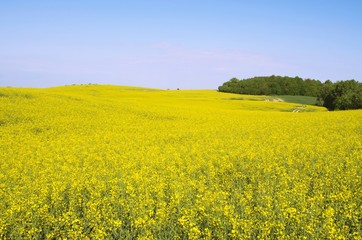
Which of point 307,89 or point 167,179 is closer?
point 167,179

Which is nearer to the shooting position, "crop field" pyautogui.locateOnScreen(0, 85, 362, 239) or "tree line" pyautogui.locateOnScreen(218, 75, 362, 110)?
"crop field" pyautogui.locateOnScreen(0, 85, 362, 239)

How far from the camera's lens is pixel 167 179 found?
9141 mm

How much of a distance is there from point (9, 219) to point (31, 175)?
3672mm

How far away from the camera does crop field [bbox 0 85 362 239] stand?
19.3ft

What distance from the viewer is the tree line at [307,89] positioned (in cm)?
5866

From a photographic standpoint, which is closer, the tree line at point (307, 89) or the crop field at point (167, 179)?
the crop field at point (167, 179)

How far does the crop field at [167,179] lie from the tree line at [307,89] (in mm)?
42739

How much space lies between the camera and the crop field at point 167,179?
5887 mm

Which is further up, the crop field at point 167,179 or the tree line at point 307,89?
the tree line at point 307,89

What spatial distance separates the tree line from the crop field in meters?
42.7

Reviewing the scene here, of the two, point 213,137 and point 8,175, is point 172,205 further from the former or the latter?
point 213,137

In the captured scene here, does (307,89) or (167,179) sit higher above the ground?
(307,89)

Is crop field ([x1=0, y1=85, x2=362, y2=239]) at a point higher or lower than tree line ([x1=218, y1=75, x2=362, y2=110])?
lower

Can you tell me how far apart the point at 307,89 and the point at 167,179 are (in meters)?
91.6
